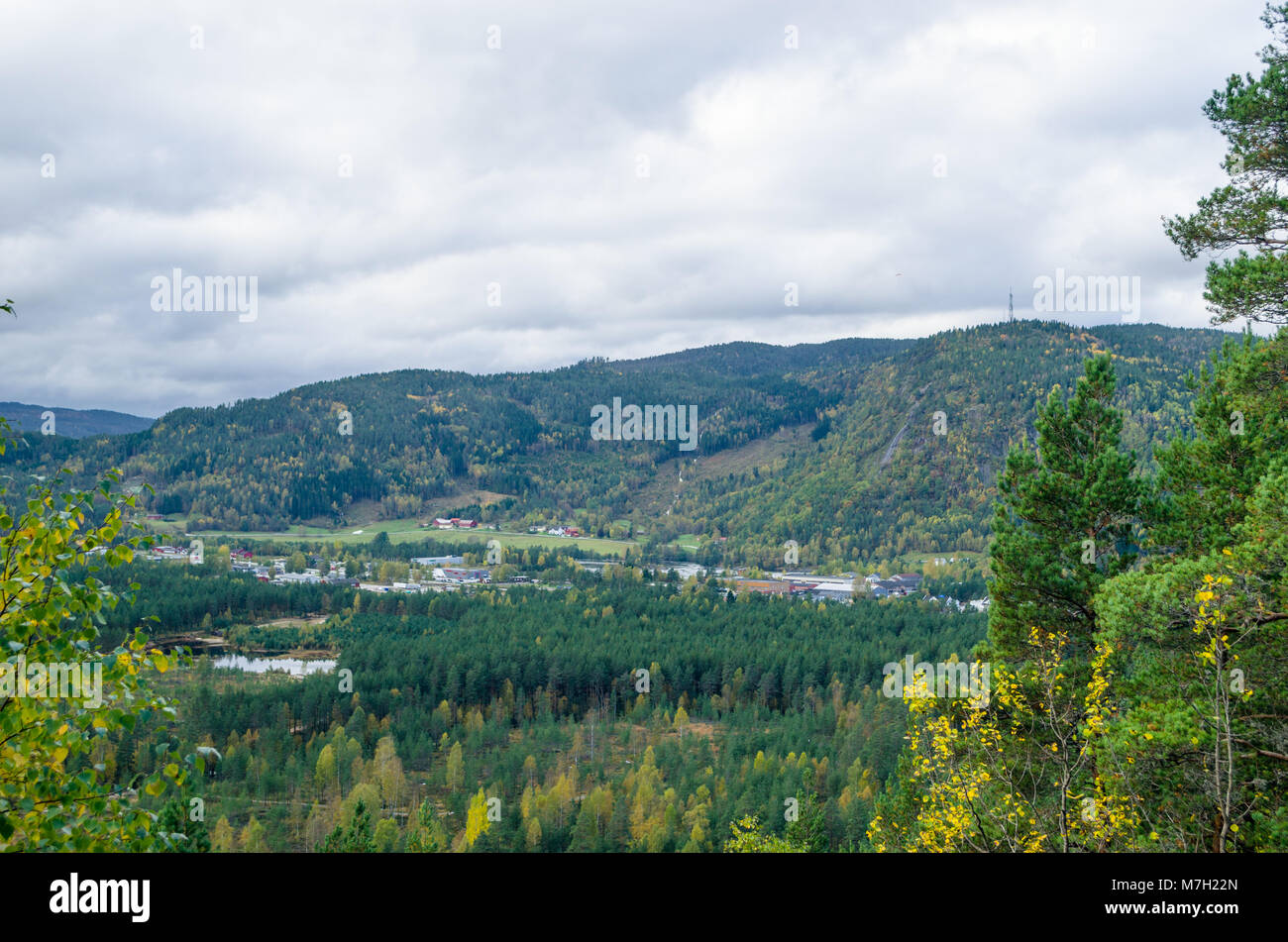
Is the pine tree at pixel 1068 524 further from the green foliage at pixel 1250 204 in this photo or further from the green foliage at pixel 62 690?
the green foliage at pixel 62 690

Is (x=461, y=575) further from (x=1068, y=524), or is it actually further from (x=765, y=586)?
(x=1068, y=524)

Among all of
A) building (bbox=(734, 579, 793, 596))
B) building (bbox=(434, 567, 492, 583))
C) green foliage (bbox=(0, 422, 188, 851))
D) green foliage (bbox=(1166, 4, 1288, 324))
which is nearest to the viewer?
green foliage (bbox=(0, 422, 188, 851))

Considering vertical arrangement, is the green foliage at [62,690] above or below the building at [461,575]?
above

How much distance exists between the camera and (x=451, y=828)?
55875 millimetres

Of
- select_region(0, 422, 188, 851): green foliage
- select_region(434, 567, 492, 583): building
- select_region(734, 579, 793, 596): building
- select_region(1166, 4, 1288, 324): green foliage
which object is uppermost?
select_region(1166, 4, 1288, 324): green foliage

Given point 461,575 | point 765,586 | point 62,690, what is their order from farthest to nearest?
point 461,575 < point 765,586 < point 62,690

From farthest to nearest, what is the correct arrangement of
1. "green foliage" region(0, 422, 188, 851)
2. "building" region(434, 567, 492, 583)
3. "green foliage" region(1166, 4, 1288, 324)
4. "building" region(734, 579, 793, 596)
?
"building" region(434, 567, 492, 583), "building" region(734, 579, 793, 596), "green foliage" region(1166, 4, 1288, 324), "green foliage" region(0, 422, 188, 851)

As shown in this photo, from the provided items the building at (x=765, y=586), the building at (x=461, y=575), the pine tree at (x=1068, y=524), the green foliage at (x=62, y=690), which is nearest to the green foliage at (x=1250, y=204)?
the pine tree at (x=1068, y=524)

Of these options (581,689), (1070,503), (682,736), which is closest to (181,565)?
(581,689)

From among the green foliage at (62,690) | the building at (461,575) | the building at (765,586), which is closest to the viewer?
the green foliage at (62,690)

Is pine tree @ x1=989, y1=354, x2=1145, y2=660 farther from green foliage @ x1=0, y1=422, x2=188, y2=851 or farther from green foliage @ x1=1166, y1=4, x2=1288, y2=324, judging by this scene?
green foliage @ x1=0, y1=422, x2=188, y2=851

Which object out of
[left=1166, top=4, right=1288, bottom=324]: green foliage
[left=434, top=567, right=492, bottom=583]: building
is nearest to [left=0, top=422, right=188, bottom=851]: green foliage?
[left=1166, top=4, right=1288, bottom=324]: green foliage

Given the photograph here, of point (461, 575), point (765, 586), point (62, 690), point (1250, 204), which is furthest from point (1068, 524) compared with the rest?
point (461, 575)
